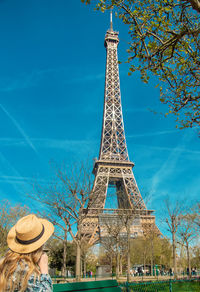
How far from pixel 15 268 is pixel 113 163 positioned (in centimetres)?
4288

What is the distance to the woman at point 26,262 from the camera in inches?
87.2

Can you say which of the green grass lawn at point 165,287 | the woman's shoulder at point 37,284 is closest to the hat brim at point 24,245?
the woman's shoulder at point 37,284

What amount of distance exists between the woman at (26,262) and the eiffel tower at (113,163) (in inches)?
1305

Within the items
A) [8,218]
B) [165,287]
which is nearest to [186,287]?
[165,287]

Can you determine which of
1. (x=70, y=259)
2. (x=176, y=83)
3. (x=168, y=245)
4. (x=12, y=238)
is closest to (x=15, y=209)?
(x=70, y=259)

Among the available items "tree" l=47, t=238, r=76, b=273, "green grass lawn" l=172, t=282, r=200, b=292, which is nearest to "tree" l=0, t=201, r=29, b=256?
"tree" l=47, t=238, r=76, b=273

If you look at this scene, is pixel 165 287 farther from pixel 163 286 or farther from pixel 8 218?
pixel 8 218

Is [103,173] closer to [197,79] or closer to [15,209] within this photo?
[15,209]

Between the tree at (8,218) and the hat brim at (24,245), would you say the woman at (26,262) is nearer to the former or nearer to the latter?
the hat brim at (24,245)

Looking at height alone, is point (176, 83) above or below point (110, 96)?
below

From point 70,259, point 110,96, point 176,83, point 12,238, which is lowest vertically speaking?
point 70,259

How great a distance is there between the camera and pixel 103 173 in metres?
43.5

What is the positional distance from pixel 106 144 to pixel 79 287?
148 ft

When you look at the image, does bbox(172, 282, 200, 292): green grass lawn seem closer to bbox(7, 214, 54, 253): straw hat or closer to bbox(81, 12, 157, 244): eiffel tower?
bbox(7, 214, 54, 253): straw hat
